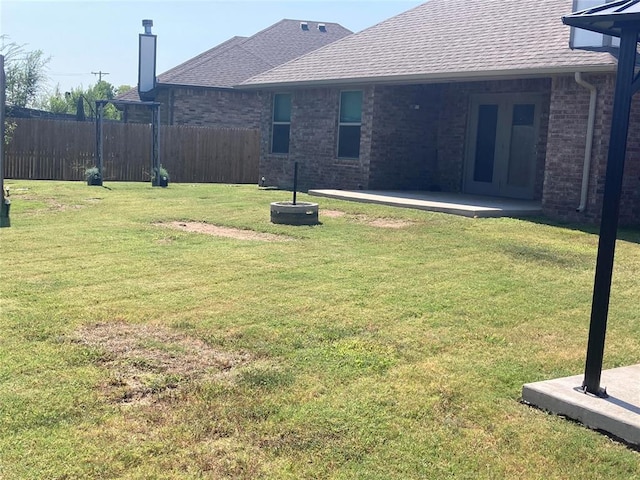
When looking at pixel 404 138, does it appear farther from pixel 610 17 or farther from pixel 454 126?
pixel 610 17

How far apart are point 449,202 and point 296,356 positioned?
376 inches

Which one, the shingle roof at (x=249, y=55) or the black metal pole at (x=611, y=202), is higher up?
the shingle roof at (x=249, y=55)

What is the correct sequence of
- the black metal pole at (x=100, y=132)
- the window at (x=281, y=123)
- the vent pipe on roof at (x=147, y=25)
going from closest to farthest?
the window at (x=281, y=123), the black metal pole at (x=100, y=132), the vent pipe on roof at (x=147, y=25)

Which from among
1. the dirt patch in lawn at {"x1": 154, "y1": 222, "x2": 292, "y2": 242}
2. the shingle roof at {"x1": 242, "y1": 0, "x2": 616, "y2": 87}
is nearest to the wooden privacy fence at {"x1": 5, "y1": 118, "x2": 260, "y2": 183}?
the shingle roof at {"x1": 242, "y1": 0, "x2": 616, "y2": 87}

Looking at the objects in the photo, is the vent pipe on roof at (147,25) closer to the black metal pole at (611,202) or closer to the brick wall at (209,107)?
the brick wall at (209,107)

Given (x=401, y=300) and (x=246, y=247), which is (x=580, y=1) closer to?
(x=246, y=247)

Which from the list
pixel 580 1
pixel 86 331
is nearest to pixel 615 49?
pixel 580 1

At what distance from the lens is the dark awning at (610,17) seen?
13.5 feet

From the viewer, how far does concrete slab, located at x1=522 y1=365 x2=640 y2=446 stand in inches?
152

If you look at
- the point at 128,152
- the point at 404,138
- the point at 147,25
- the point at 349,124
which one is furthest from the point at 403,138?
the point at 147,25

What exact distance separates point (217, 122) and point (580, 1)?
1710 cm

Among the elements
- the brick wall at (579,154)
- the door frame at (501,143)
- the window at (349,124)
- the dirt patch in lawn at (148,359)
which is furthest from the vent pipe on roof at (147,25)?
the dirt patch in lawn at (148,359)

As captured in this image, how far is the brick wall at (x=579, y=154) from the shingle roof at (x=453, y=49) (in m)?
0.57

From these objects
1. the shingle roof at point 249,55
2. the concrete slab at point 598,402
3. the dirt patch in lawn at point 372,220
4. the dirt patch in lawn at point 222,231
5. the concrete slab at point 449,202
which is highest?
the shingle roof at point 249,55
